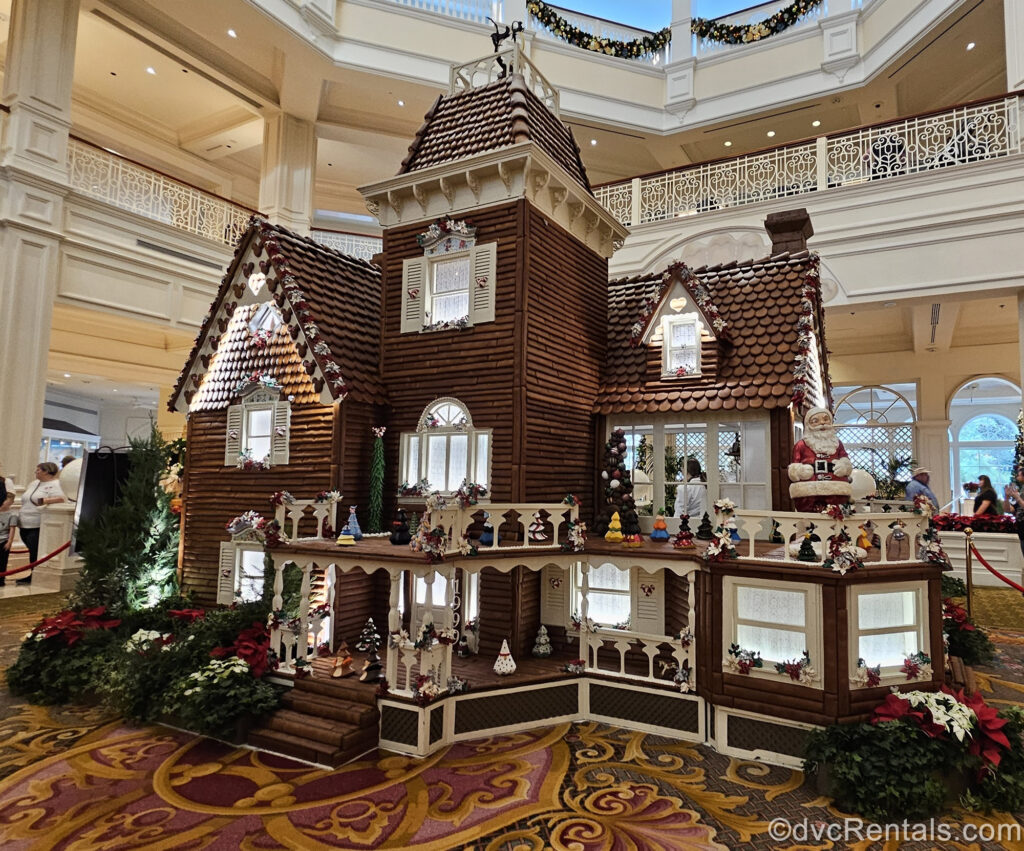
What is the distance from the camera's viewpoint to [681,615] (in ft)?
25.6

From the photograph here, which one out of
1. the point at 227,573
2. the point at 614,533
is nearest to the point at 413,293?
the point at 614,533

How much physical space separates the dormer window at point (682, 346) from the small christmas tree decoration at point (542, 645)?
14.3 feet

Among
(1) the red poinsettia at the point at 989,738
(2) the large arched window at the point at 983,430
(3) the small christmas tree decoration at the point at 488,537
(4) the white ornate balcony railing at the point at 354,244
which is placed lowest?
(1) the red poinsettia at the point at 989,738

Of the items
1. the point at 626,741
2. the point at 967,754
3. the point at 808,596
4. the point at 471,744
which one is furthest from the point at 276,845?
the point at 967,754

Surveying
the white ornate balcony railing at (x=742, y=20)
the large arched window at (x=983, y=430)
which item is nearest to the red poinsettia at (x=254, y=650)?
the large arched window at (x=983, y=430)

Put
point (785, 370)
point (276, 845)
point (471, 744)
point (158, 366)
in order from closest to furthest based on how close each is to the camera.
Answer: point (276, 845)
point (471, 744)
point (785, 370)
point (158, 366)

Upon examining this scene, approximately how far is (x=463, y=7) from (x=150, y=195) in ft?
33.3

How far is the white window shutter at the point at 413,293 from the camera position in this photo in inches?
387

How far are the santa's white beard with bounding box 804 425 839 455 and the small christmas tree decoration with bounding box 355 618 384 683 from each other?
5.56 metres

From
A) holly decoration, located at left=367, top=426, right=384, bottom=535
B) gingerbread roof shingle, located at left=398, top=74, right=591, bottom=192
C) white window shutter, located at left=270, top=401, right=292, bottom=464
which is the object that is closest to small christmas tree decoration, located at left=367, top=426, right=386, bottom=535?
holly decoration, located at left=367, top=426, right=384, bottom=535

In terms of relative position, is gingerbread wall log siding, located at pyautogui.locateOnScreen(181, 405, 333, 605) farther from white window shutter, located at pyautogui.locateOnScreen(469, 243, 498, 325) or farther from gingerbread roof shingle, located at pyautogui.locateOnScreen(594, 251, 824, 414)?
gingerbread roof shingle, located at pyautogui.locateOnScreen(594, 251, 824, 414)

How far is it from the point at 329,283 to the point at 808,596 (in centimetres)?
832

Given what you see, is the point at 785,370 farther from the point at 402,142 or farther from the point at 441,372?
the point at 402,142

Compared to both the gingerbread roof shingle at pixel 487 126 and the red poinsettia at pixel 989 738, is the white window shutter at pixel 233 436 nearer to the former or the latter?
the gingerbread roof shingle at pixel 487 126
